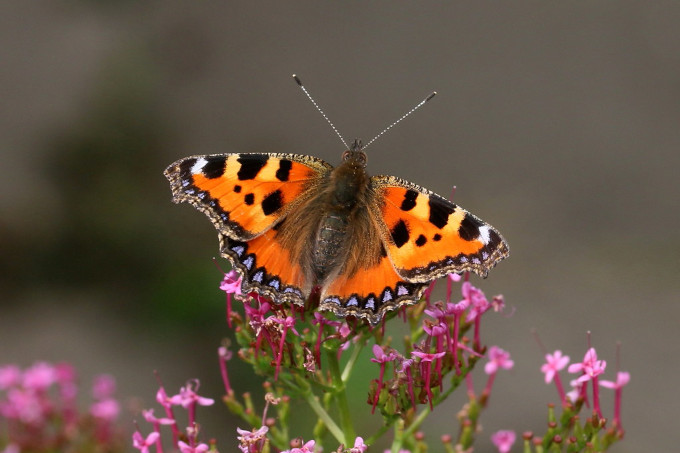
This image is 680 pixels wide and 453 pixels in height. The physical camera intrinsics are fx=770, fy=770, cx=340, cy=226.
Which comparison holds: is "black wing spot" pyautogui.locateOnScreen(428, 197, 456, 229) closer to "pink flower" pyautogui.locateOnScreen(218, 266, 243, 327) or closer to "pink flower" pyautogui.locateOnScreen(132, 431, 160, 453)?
"pink flower" pyautogui.locateOnScreen(218, 266, 243, 327)

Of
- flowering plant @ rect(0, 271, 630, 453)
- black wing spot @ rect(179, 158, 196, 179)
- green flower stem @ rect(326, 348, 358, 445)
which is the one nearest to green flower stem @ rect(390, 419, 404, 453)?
flowering plant @ rect(0, 271, 630, 453)

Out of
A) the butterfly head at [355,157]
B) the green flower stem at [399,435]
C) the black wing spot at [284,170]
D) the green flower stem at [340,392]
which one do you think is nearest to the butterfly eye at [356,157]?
the butterfly head at [355,157]

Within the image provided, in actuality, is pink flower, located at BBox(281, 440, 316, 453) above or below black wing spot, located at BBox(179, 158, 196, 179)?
below

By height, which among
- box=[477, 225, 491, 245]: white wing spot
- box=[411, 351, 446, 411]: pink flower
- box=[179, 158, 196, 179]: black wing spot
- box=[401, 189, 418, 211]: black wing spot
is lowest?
box=[411, 351, 446, 411]: pink flower

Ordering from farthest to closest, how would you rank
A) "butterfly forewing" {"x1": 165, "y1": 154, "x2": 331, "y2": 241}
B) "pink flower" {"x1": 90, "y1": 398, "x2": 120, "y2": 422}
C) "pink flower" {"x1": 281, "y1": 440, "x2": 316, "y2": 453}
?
"pink flower" {"x1": 90, "y1": 398, "x2": 120, "y2": 422} → "butterfly forewing" {"x1": 165, "y1": 154, "x2": 331, "y2": 241} → "pink flower" {"x1": 281, "y1": 440, "x2": 316, "y2": 453}

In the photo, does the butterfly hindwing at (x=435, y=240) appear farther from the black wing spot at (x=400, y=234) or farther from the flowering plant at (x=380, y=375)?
the flowering plant at (x=380, y=375)

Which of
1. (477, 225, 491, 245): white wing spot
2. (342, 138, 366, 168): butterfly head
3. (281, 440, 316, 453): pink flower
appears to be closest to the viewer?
(281, 440, 316, 453): pink flower

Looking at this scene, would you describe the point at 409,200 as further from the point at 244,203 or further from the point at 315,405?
the point at 315,405

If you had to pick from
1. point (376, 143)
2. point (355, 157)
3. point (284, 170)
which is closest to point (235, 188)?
point (284, 170)
